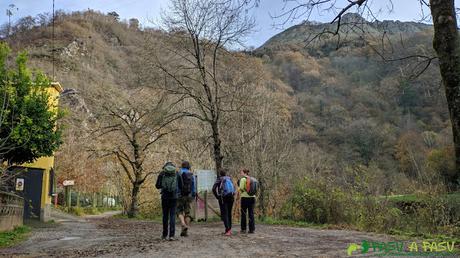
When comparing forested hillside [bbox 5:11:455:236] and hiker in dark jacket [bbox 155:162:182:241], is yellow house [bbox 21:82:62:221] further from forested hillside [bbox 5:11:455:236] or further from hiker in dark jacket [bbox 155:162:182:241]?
hiker in dark jacket [bbox 155:162:182:241]

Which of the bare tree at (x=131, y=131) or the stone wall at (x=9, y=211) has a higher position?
the bare tree at (x=131, y=131)

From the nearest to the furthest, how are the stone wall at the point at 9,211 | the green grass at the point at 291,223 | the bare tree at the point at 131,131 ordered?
1. the stone wall at the point at 9,211
2. the green grass at the point at 291,223
3. the bare tree at the point at 131,131

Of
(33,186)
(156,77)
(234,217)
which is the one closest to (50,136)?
(156,77)

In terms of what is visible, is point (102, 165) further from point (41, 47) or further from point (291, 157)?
point (41, 47)

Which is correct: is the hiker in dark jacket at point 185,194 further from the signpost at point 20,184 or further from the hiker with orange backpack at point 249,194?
the signpost at point 20,184

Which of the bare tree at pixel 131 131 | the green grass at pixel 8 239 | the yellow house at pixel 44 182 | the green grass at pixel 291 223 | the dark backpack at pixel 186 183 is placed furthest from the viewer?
the bare tree at pixel 131 131

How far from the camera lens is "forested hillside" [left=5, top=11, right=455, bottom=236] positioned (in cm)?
666

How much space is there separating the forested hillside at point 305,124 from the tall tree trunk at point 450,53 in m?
1.11

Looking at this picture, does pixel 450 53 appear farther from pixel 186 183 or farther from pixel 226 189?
pixel 226 189

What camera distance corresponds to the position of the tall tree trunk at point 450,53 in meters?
3.96

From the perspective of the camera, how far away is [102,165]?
1592 inches

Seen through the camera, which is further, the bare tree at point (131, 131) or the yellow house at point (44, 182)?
the bare tree at point (131, 131)

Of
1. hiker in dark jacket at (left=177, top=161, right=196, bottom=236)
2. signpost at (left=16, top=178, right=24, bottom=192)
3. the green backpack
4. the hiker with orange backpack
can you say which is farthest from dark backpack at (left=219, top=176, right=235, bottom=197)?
signpost at (left=16, top=178, right=24, bottom=192)

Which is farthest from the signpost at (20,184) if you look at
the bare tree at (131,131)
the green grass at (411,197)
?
the green grass at (411,197)
